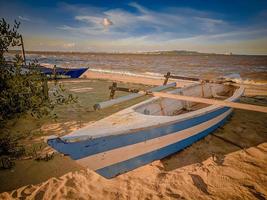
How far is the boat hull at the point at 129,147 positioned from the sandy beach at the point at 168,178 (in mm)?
274

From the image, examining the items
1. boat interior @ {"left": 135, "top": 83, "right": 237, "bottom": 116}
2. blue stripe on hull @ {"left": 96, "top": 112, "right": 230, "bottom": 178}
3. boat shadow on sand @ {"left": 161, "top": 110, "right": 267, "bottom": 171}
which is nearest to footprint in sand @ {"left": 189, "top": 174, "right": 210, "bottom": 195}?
boat shadow on sand @ {"left": 161, "top": 110, "right": 267, "bottom": 171}

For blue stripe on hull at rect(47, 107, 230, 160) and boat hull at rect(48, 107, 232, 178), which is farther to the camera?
boat hull at rect(48, 107, 232, 178)

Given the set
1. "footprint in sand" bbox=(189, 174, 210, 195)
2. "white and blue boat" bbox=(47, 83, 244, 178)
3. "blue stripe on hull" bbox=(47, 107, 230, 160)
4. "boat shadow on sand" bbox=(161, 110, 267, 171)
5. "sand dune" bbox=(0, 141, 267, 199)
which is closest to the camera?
"blue stripe on hull" bbox=(47, 107, 230, 160)

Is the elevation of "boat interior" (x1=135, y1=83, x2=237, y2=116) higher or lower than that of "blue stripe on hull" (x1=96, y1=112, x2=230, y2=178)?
higher

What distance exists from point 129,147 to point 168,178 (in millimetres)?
1054

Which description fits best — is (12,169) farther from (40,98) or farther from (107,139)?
(107,139)

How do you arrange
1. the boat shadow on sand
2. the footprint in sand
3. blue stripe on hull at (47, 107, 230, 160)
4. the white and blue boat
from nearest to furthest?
blue stripe on hull at (47, 107, 230, 160) < the white and blue boat < the footprint in sand < the boat shadow on sand

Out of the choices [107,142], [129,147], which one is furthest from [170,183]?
[107,142]

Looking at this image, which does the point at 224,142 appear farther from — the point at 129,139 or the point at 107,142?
the point at 107,142

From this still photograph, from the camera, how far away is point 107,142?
9.12 ft

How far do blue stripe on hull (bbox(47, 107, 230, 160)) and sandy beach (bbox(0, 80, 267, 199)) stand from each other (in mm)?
801

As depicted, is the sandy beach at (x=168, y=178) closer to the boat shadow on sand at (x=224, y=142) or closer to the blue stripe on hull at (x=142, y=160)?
the boat shadow on sand at (x=224, y=142)

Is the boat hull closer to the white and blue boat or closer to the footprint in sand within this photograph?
the white and blue boat

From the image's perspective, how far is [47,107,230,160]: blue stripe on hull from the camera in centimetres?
245
